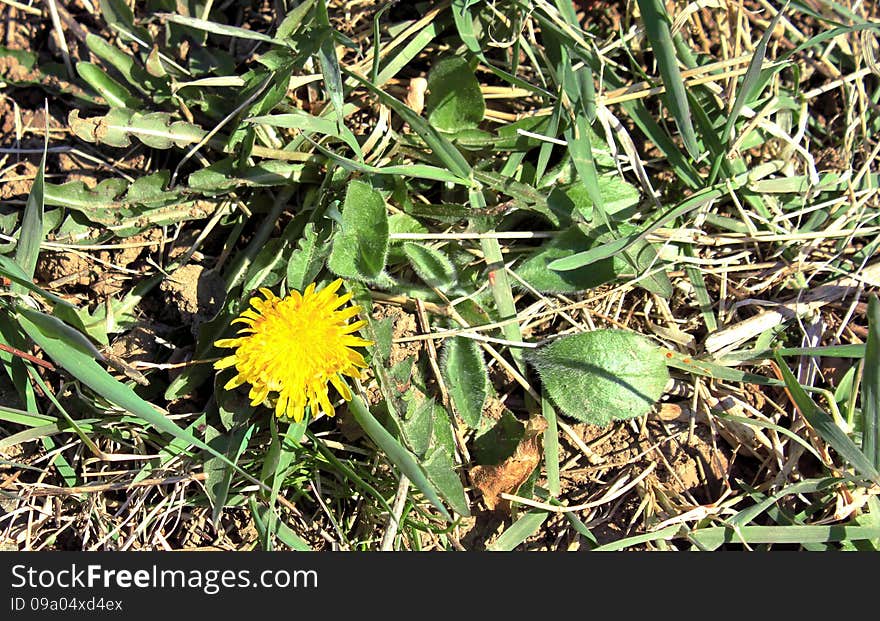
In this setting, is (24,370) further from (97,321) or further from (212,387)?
(212,387)

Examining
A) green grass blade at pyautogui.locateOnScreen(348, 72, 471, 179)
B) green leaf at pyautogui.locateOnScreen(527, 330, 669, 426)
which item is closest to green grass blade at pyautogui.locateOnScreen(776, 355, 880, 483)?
green leaf at pyautogui.locateOnScreen(527, 330, 669, 426)

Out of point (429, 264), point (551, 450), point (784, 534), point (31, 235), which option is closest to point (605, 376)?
point (551, 450)

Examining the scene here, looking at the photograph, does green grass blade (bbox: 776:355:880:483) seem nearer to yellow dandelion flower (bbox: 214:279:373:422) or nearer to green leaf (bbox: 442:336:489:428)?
green leaf (bbox: 442:336:489:428)

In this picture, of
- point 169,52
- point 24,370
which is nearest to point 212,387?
point 24,370

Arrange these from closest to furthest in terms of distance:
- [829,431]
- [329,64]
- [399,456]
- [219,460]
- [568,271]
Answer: [399,456], [329,64], [829,431], [219,460], [568,271]

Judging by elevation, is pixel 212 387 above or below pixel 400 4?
below

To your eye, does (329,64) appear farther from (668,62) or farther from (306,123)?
(668,62)

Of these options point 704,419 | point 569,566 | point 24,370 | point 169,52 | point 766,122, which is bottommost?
point 569,566
